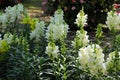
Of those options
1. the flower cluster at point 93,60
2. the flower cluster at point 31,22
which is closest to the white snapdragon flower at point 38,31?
the flower cluster at point 31,22

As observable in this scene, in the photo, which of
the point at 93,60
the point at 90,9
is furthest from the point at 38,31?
the point at 90,9

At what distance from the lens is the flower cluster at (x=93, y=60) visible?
3.88 meters

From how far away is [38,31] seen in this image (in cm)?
540

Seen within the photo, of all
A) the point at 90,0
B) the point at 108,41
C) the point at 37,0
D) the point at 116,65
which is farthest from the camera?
the point at 37,0

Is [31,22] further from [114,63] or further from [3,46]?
[114,63]

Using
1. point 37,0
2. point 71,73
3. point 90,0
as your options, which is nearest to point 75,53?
point 71,73

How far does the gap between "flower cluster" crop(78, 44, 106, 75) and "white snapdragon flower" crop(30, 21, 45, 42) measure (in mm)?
1470

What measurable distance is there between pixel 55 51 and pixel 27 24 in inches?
64.1

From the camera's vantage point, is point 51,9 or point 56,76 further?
point 51,9

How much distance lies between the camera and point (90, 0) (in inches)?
360

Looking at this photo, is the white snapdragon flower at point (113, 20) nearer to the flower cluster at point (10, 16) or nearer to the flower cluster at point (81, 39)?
the flower cluster at point (81, 39)

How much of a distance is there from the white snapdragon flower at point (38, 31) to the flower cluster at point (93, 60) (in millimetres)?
1470

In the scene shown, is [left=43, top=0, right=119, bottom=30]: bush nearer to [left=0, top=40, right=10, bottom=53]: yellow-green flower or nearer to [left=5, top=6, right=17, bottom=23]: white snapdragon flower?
[left=5, top=6, right=17, bottom=23]: white snapdragon flower

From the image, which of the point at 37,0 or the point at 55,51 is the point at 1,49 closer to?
the point at 55,51
